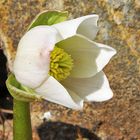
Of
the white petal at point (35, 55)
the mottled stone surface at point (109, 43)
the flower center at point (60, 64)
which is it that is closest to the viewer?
the white petal at point (35, 55)

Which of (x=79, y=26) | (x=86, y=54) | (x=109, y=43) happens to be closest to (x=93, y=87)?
(x=86, y=54)

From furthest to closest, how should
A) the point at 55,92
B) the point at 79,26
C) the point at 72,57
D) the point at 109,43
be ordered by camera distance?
the point at 109,43
the point at 72,57
the point at 79,26
the point at 55,92

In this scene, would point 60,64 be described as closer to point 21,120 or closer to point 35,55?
point 35,55

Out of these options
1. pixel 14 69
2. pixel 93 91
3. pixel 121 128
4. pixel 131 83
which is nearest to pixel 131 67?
pixel 131 83

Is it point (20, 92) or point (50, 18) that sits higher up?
point (50, 18)

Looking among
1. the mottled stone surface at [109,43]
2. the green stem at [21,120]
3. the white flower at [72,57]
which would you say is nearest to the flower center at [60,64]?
the white flower at [72,57]


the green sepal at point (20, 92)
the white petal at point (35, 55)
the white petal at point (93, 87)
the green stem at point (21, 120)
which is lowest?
the green stem at point (21, 120)

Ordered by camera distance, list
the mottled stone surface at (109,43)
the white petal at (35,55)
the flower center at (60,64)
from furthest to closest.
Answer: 1. the mottled stone surface at (109,43)
2. the flower center at (60,64)
3. the white petal at (35,55)

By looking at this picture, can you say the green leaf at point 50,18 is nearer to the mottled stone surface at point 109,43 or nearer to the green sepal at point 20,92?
the green sepal at point 20,92
